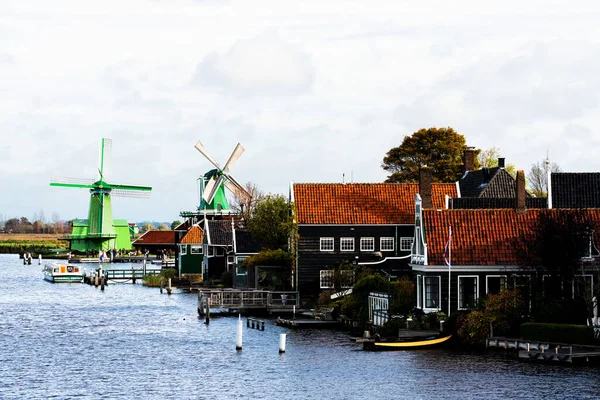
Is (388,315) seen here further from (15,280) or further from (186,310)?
(15,280)

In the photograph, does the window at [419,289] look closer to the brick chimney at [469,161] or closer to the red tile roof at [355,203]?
the red tile roof at [355,203]

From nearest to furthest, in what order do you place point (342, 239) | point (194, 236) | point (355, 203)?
point (342, 239) → point (355, 203) → point (194, 236)

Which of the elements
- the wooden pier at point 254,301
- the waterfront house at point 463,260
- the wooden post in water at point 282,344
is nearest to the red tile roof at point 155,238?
the wooden pier at point 254,301

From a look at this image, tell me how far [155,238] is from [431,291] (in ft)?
426

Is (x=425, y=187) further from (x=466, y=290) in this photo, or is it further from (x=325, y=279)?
(x=466, y=290)

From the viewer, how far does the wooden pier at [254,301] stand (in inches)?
3118

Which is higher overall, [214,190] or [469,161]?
[214,190]

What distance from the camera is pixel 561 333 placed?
5444 cm

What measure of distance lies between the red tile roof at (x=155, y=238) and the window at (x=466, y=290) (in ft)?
422

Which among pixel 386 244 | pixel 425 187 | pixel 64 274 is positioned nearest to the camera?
pixel 425 187

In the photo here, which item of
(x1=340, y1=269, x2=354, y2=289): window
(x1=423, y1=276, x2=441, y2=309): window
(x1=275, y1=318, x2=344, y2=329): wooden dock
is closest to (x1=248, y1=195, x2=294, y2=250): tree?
(x1=340, y1=269, x2=354, y2=289): window

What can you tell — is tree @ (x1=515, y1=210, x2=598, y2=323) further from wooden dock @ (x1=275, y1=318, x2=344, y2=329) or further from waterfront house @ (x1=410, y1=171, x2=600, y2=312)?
wooden dock @ (x1=275, y1=318, x2=344, y2=329)

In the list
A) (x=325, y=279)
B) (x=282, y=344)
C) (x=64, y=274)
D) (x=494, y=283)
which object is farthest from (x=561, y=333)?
(x=64, y=274)

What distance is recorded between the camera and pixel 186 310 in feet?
282
